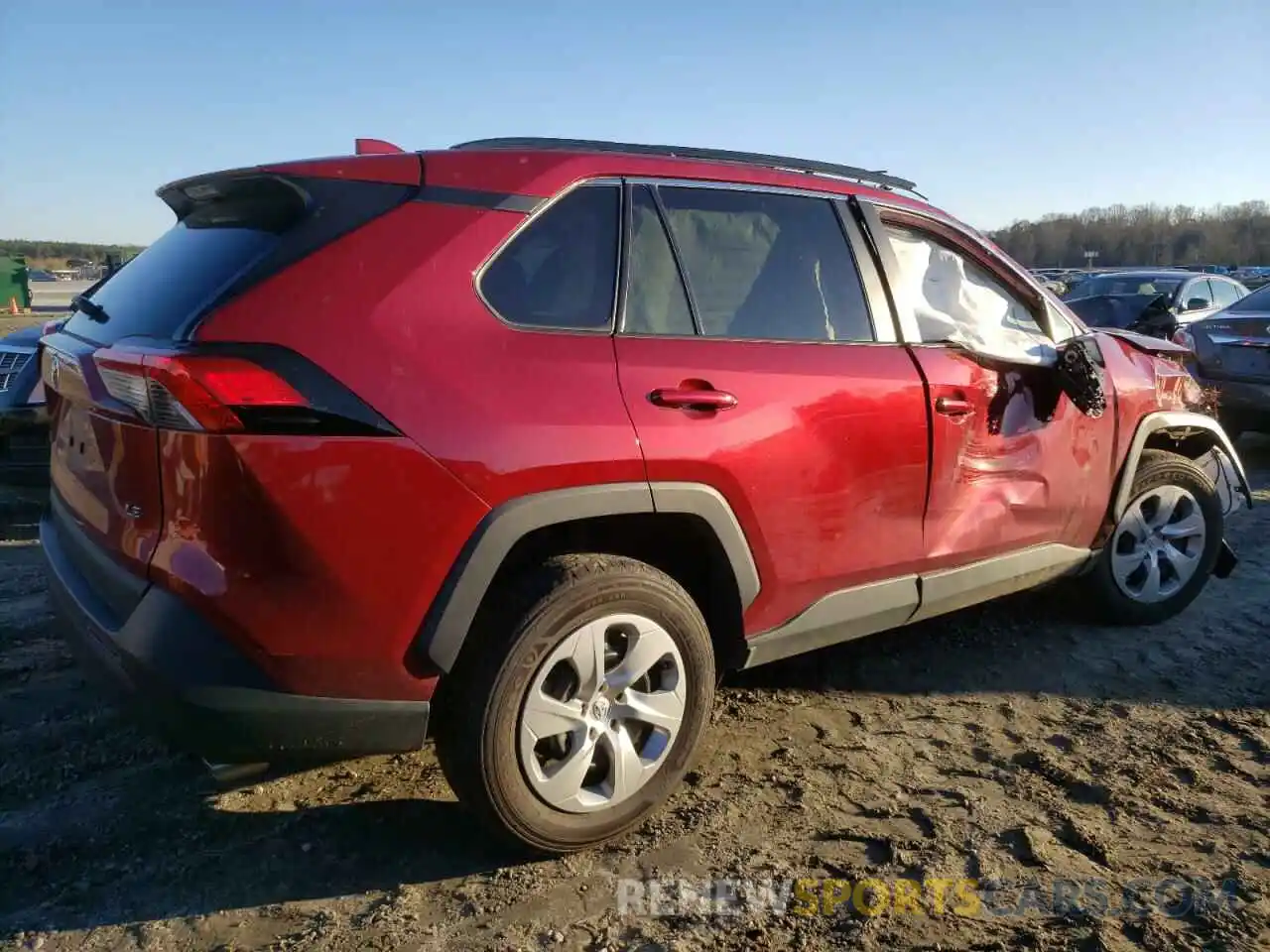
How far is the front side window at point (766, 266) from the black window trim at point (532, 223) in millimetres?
172

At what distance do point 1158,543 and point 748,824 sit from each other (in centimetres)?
268

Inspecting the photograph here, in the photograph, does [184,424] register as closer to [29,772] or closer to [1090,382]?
[29,772]

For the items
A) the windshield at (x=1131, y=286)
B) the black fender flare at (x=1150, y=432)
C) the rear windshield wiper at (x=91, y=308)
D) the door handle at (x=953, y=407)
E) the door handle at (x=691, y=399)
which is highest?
the windshield at (x=1131, y=286)

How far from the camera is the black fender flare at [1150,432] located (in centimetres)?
407

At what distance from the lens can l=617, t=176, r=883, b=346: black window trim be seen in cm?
279

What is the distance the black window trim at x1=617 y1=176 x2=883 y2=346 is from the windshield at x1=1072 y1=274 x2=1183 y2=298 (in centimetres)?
1048

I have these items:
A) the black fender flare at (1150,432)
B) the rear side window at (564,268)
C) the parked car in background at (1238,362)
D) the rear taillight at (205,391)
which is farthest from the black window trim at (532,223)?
the parked car in background at (1238,362)

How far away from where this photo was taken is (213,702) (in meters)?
2.16

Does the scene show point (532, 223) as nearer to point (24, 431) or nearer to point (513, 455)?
point (513, 455)

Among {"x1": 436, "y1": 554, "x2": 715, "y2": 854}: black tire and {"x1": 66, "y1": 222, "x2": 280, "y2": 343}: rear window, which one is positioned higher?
{"x1": 66, "y1": 222, "x2": 280, "y2": 343}: rear window

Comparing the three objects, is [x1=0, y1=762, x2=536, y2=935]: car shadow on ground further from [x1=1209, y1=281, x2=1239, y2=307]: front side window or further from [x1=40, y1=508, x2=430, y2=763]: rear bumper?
[x1=1209, y1=281, x2=1239, y2=307]: front side window

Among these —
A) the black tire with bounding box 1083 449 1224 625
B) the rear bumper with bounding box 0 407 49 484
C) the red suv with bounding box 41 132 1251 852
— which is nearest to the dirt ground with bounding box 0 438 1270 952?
the red suv with bounding box 41 132 1251 852

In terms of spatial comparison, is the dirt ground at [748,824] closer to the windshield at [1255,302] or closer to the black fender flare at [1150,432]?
Answer: the black fender flare at [1150,432]

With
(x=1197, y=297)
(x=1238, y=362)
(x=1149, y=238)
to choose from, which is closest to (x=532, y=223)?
(x=1238, y=362)
